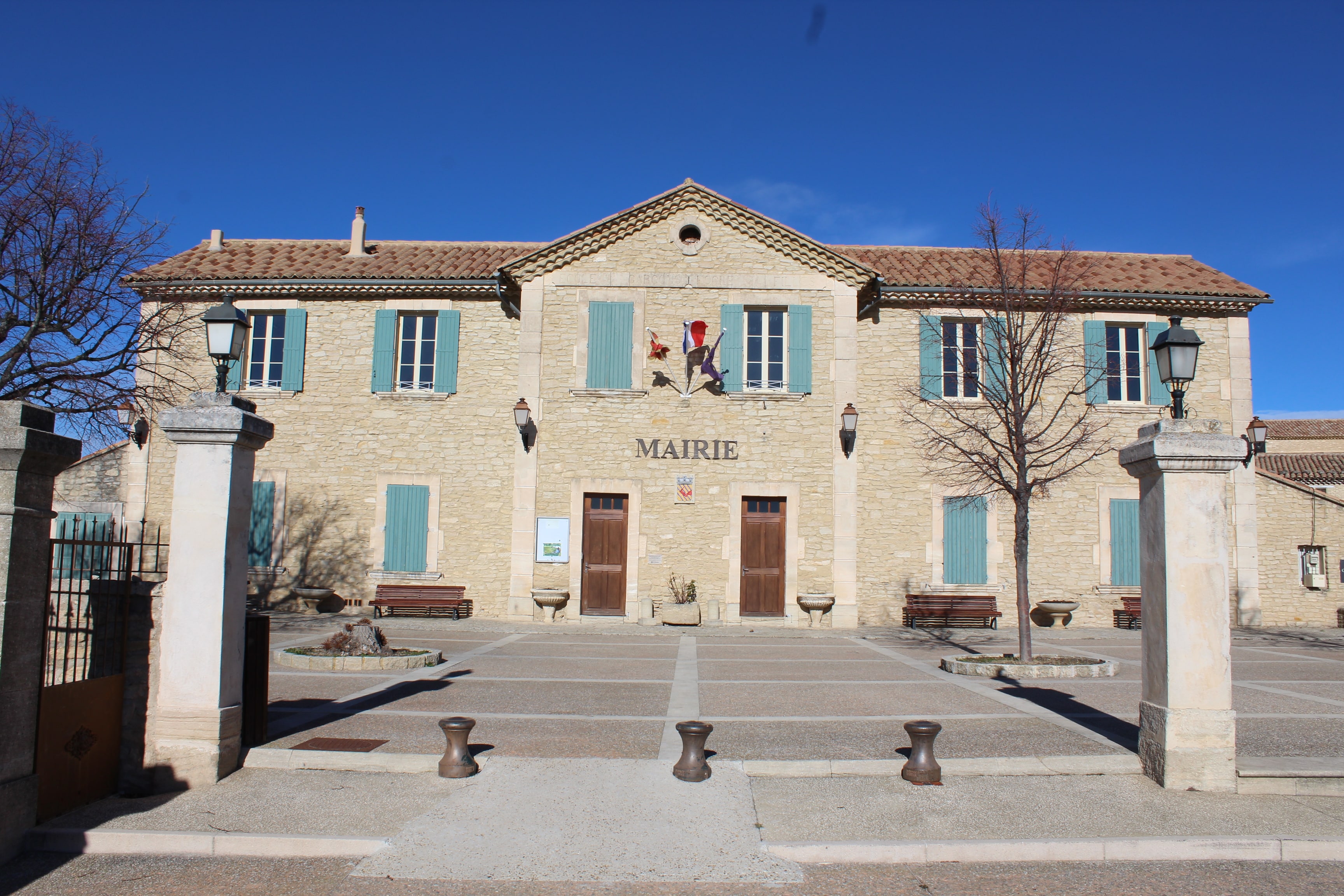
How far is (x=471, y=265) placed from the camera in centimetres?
1773

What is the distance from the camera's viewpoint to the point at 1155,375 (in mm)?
16547

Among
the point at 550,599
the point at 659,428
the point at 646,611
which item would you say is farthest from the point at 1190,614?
the point at 550,599

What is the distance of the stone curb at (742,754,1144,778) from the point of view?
5.73 meters

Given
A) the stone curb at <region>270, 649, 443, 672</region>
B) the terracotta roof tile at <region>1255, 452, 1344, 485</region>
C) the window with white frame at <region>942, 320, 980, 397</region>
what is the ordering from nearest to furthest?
1. the stone curb at <region>270, 649, 443, 672</region>
2. the window with white frame at <region>942, 320, 980, 397</region>
3. the terracotta roof tile at <region>1255, 452, 1344, 485</region>

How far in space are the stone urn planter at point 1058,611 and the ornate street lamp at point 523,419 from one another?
34.3ft

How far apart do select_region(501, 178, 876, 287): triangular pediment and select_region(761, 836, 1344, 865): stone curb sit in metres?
13.1

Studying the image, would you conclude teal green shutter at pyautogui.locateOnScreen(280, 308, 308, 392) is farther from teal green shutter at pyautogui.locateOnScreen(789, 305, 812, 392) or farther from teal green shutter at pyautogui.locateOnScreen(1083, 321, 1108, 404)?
teal green shutter at pyautogui.locateOnScreen(1083, 321, 1108, 404)

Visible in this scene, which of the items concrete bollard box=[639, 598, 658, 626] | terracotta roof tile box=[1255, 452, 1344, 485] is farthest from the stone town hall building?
terracotta roof tile box=[1255, 452, 1344, 485]

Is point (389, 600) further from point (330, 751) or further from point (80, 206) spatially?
point (330, 751)

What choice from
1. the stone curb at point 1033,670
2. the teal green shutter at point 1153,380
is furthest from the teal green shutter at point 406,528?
the teal green shutter at point 1153,380

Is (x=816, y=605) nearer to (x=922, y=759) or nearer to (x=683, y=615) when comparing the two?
(x=683, y=615)

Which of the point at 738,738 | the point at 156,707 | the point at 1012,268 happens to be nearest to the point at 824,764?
the point at 738,738

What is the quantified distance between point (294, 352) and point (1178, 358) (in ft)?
51.9

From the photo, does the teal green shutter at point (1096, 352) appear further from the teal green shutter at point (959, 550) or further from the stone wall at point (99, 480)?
the stone wall at point (99, 480)
